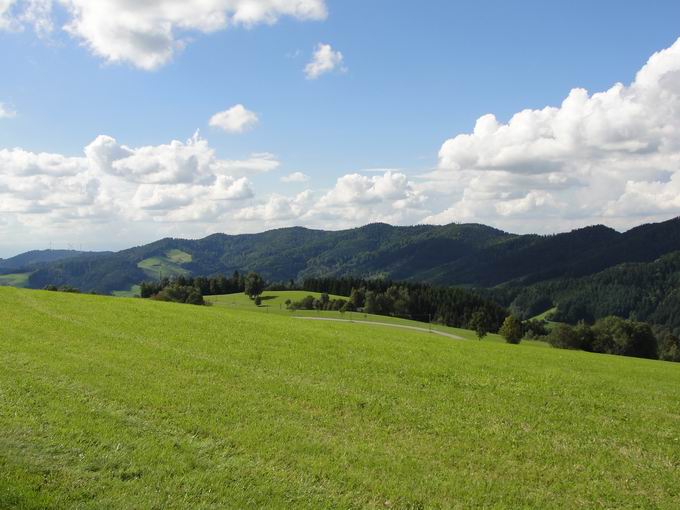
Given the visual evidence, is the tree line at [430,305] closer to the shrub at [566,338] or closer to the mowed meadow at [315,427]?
the shrub at [566,338]

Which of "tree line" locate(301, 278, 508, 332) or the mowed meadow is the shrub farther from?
the mowed meadow

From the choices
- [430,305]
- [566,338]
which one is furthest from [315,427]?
[430,305]

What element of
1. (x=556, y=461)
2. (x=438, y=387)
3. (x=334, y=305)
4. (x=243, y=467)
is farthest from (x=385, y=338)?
(x=334, y=305)

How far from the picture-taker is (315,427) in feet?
53.0

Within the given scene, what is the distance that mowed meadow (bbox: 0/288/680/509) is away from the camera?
1188 cm

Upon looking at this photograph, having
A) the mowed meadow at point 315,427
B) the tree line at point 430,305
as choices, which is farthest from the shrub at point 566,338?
the mowed meadow at point 315,427

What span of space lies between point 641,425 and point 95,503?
18512 mm

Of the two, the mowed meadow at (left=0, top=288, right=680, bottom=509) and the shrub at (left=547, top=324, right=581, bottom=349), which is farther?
the shrub at (left=547, top=324, right=581, bottom=349)

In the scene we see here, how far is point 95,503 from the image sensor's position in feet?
34.3

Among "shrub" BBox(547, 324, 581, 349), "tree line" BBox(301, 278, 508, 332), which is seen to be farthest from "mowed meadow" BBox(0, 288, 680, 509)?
"tree line" BBox(301, 278, 508, 332)

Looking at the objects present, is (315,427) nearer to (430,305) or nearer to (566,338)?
(566,338)

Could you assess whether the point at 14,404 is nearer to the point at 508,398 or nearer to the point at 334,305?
the point at 508,398

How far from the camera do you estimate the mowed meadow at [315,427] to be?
11.9 m

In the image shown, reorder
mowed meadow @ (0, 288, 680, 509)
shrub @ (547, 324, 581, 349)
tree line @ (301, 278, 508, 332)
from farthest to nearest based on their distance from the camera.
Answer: tree line @ (301, 278, 508, 332) → shrub @ (547, 324, 581, 349) → mowed meadow @ (0, 288, 680, 509)
